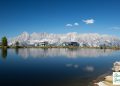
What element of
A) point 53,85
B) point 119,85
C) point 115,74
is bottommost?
point 53,85

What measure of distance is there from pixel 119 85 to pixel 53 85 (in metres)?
21.1

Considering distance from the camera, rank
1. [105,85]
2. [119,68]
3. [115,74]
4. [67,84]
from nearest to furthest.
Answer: [115,74] < [105,85] < [67,84] < [119,68]

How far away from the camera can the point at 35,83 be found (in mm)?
49906

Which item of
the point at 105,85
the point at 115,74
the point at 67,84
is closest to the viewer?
the point at 115,74

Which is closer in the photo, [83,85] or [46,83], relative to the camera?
[83,85]

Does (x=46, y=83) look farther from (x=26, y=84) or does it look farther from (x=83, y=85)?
(x=83, y=85)

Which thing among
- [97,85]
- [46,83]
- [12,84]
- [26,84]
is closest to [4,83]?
[12,84]

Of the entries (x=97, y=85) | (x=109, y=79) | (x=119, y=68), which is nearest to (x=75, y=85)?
(x=97, y=85)

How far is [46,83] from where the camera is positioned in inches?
1975

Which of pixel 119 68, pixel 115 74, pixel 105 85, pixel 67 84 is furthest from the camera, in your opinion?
pixel 119 68

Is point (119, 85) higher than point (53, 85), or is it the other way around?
point (119, 85)

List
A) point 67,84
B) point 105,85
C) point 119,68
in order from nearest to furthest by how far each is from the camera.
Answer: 1. point 105,85
2. point 67,84
3. point 119,68

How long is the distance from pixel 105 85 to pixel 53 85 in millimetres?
13185

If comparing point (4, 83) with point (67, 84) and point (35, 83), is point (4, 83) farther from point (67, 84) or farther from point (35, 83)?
point (67, 84)
